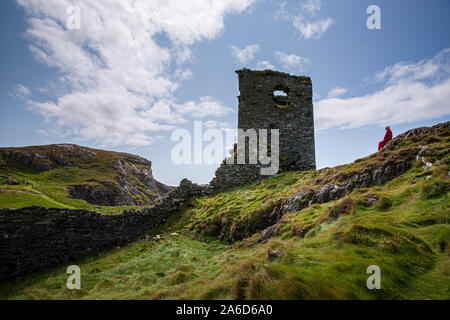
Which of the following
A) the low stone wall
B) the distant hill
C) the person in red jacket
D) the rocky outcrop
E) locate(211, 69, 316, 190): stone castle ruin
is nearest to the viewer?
the rocky outcrop

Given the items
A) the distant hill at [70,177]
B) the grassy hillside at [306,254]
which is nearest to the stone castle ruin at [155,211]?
the grassy hillside at [306,254]

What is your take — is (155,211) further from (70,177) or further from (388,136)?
(70,177)

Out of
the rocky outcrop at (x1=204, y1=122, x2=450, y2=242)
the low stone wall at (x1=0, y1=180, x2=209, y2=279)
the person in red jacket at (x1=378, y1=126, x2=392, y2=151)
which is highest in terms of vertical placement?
the person in red jacket at (x1=378, y1=126, x2=392, y2=151)

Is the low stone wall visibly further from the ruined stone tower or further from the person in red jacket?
the person in red jacket

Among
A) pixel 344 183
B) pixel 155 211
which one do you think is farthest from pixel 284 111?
pixel 155 211

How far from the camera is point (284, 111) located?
23.1 metres

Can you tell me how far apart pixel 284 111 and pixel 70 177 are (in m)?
43.4

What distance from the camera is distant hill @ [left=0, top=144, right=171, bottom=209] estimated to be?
3037cm

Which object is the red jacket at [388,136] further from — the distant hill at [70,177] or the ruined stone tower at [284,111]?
the distant hill at [70,177]

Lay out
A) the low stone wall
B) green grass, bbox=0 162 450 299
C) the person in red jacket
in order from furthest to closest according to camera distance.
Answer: the person in red jacket → the low stone wall → green grass, bbox=0 162 450 299

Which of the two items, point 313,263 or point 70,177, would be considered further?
point 70,177

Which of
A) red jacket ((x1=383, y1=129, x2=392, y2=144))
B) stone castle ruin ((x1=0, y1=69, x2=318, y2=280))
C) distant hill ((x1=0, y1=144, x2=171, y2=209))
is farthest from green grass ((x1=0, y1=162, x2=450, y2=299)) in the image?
distant hill ((x1=0, y1=144, x2=171, y2=209))

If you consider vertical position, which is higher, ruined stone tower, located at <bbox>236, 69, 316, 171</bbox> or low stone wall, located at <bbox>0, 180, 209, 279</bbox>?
ruined stone tower, located at <bbox>236, 69, 316, 171</bbox>
